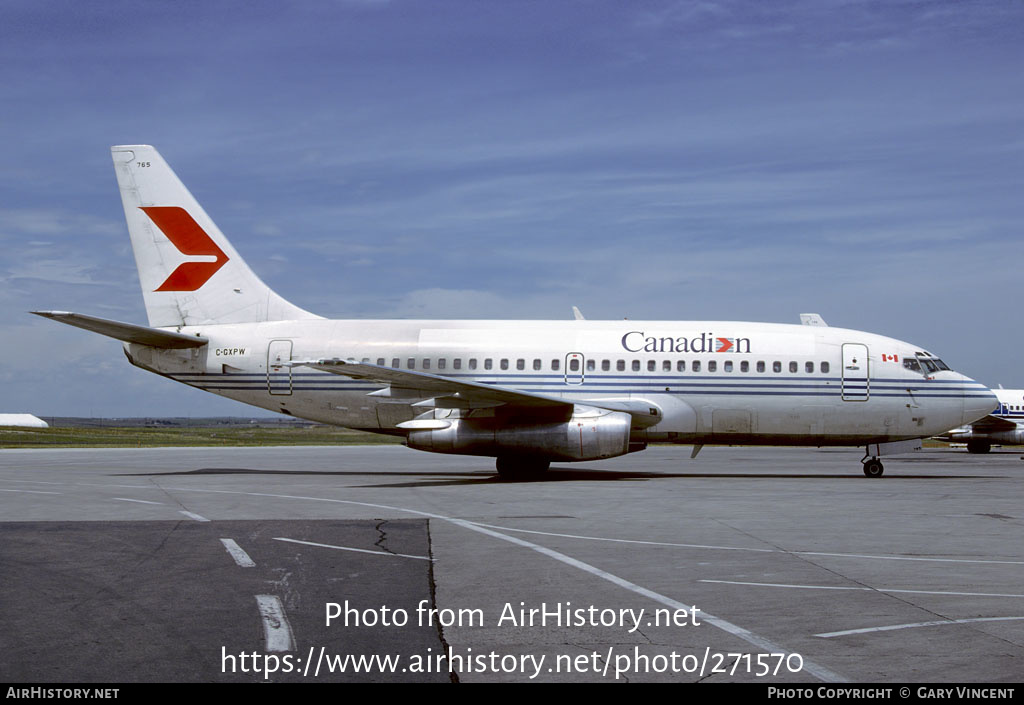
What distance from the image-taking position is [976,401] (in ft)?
87.4

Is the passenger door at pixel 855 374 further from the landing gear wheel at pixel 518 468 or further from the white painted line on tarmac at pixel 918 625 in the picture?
the white painted line on tarmac at pixel 918 625

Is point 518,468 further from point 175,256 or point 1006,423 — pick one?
point 1006,423

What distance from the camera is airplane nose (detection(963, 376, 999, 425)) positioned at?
87.4 feet

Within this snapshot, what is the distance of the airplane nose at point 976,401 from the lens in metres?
26.6

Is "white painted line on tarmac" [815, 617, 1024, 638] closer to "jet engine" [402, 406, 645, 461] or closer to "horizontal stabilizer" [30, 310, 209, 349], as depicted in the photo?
"jet engine" [402, 406, 645, 461]

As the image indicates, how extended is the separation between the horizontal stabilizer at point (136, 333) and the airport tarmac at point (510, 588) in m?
6.38

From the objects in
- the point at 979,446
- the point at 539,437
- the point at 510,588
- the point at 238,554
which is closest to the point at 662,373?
the point at 539,437

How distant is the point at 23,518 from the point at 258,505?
12.9 feet

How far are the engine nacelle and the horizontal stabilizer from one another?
7.39m

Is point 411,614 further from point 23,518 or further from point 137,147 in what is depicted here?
point 137,147

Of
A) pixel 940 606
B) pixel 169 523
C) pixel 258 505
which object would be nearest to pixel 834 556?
pixel 940 606

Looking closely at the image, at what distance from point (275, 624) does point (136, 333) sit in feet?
70.9

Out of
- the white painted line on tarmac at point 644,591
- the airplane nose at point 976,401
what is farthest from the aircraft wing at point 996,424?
the white painted line on tarmac at point 644,591

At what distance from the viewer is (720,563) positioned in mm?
10883
